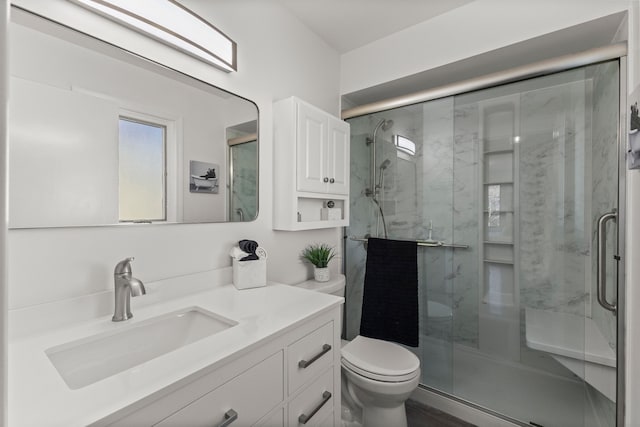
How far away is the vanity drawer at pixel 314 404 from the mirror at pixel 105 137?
81cm

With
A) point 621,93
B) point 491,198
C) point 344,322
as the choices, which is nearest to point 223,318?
point 344,322

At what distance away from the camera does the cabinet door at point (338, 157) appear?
1853mm

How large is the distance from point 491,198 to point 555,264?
51cm

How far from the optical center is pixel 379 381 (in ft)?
4.67

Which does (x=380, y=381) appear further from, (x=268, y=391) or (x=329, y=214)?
(x=329, y=214)

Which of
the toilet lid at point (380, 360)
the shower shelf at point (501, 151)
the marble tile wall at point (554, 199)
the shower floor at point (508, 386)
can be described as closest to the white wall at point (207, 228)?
the toilet lid at point (380, 360)

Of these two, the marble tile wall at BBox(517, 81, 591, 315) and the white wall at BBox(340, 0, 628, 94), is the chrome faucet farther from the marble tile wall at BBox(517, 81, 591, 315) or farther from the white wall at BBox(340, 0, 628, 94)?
the marble tile wall at BBox(517, 81, 591, 315)

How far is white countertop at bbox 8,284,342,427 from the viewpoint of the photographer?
0.53 metres

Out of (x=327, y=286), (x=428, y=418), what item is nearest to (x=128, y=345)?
(x=327, y=286)

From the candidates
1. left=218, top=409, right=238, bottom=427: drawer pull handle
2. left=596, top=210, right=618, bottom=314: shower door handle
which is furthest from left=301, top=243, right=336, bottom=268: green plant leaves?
left=596, top=210, right=618, bottom=314: shower door handle

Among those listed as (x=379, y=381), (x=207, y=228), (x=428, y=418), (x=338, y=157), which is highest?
(x=338, y=157)

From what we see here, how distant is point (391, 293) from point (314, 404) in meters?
1.00

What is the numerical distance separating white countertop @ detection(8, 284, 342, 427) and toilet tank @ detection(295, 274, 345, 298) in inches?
21.2

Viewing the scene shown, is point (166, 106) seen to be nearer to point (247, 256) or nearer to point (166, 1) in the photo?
point (166, 1)
